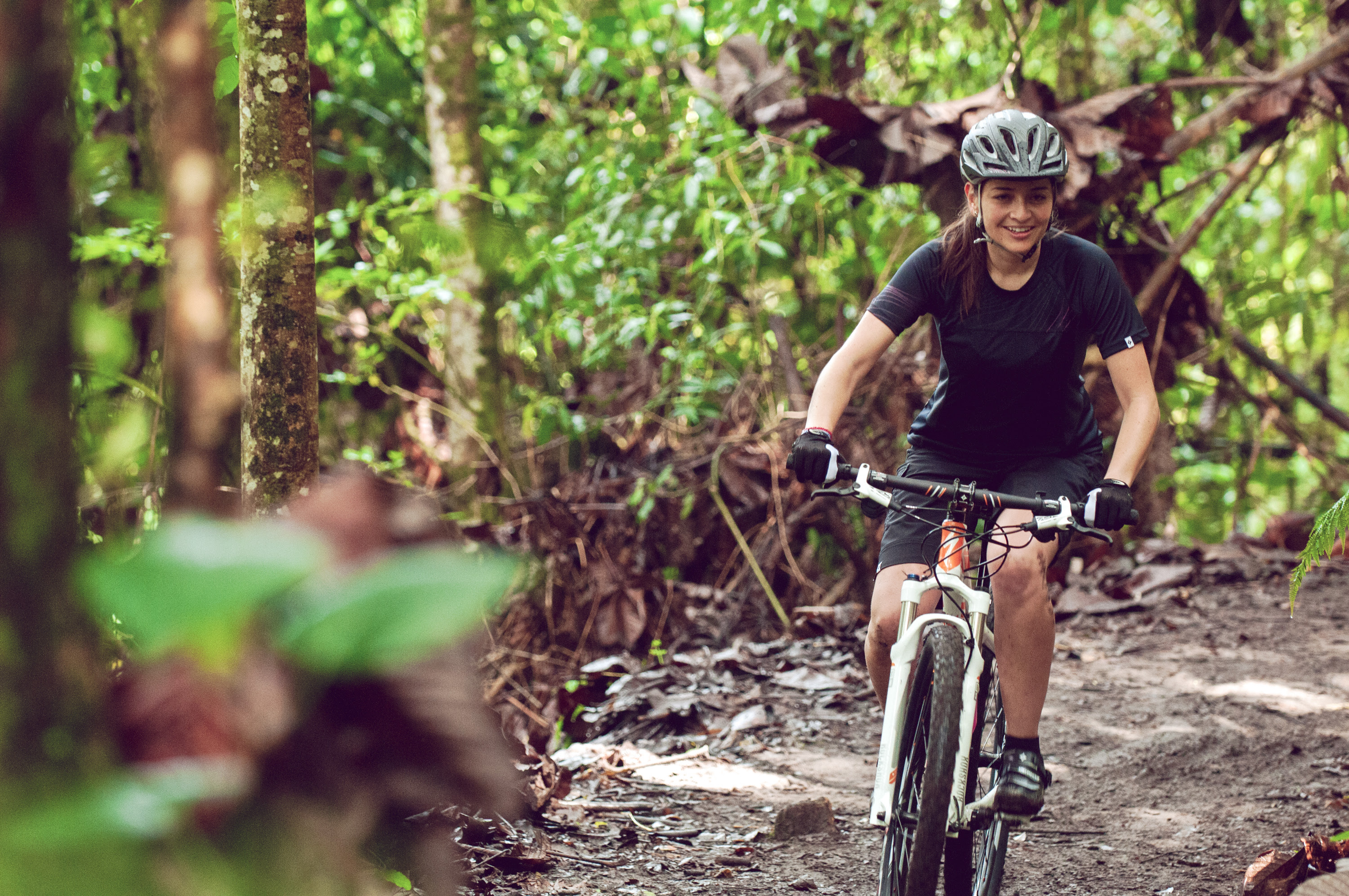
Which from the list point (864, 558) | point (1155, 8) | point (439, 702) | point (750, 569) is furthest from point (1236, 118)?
point (439, 702)

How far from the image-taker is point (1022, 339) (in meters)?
3.20

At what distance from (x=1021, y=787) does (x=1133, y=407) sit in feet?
3.54

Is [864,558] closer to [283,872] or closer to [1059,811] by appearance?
[1059,811]

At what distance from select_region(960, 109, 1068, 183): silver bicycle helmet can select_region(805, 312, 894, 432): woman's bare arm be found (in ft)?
1.66

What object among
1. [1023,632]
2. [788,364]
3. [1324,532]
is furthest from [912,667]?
[788,364]

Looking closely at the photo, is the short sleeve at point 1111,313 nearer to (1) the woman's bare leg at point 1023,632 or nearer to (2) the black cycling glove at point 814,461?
(1) the woman's bare leg at point 1023,632

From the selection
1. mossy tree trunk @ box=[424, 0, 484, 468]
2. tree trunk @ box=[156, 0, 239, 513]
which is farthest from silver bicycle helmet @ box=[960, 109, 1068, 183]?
mossy tree trunk @ box=[424, 0, 484, 468]

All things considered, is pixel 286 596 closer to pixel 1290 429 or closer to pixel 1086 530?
pixel 1086 530

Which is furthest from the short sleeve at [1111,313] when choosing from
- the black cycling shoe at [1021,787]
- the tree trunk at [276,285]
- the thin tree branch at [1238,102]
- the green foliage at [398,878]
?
the thin tree branch at [1238,102]

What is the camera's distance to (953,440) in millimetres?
3373

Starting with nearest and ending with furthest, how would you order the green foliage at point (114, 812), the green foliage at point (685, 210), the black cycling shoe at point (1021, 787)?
the green foliage at point (114, 812), the black cycling shoe at point (1021, 787), the green foliage at point (685, 210)

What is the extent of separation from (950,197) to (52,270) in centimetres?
582

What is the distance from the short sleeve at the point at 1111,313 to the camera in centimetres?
315

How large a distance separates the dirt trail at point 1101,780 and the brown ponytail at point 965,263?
1.76 m
